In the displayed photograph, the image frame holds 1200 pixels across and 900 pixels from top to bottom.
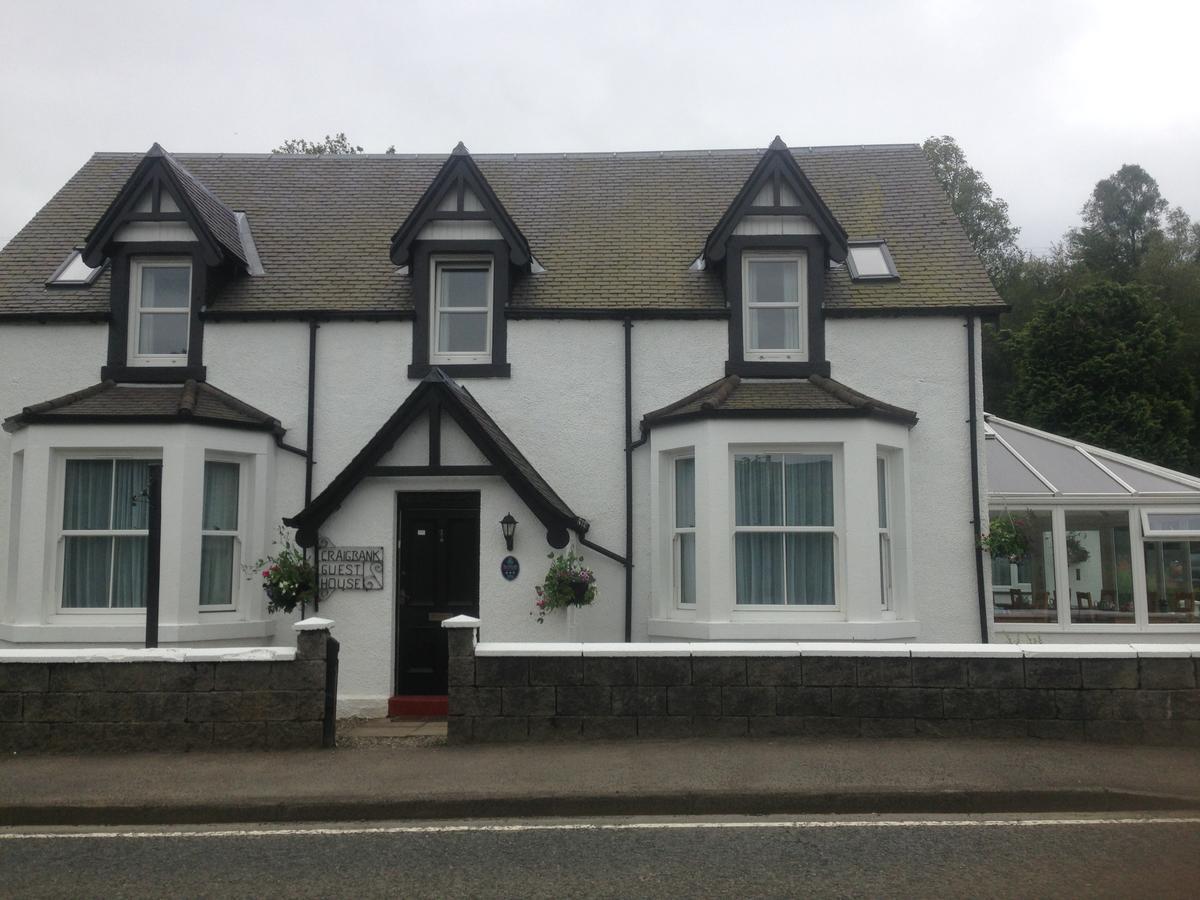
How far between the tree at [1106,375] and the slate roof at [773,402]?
26.7 m

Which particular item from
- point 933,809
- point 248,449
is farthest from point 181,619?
point 933,809

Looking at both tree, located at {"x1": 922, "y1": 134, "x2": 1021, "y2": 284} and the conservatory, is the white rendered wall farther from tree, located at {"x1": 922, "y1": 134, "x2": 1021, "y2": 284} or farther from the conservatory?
tree, located at {"x1": 922, "y1": 134, "x2": 1021, "y2": 284}

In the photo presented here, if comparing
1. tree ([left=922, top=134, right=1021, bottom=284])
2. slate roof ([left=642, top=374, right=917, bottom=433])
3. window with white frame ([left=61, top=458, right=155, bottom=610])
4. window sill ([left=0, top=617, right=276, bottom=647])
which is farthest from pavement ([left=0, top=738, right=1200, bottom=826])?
tree ([left=922, top=134, right=1021, bottom=284])

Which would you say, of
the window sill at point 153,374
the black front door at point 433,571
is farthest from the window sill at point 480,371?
the window sill at point 153,374

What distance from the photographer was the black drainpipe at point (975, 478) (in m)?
12.6

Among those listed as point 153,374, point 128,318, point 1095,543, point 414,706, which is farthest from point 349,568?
point 1095,543

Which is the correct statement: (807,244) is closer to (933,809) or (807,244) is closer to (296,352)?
(296,352)

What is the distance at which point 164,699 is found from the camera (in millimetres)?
9375

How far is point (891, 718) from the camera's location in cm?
940

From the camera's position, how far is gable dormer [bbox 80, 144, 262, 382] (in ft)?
43.1

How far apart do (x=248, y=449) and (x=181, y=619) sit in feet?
6.93

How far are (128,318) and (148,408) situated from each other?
1.68 m

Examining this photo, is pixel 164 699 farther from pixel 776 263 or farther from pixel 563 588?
pixel 776 263

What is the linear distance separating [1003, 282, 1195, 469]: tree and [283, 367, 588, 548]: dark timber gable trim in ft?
96.2
